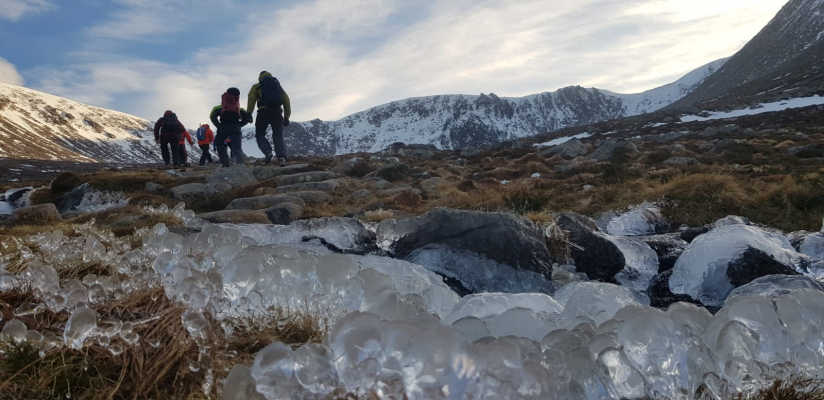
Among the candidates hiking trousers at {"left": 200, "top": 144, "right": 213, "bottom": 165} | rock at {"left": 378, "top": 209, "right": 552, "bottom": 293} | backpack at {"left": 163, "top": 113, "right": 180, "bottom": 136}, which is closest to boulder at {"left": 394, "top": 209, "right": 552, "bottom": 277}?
rock at {"left": 378, "top": 209, "right": 552, "bottom": 293}

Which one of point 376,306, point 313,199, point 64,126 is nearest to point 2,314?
point 376,306

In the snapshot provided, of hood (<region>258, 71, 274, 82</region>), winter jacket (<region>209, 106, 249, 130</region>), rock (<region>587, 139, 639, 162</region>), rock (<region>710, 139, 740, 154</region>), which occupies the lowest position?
rock (<region>710, 139, 740, 154</region>)

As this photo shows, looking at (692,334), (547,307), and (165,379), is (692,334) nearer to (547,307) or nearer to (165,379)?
(547,307)

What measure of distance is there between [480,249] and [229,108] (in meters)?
10.8

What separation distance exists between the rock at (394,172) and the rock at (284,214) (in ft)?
20.0

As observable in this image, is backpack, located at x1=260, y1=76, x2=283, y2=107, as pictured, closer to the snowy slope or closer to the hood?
the hood

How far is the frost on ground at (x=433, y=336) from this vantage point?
1412mm

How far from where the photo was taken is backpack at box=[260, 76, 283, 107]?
11.8 metres

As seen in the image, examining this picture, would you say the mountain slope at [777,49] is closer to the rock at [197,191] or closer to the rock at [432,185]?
the rock at [432,185]

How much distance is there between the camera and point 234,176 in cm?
1190

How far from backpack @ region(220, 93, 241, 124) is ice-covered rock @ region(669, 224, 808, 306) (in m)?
11.9

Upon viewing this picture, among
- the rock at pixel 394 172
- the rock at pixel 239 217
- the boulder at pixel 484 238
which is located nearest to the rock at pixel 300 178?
the rock at pixel 394 172

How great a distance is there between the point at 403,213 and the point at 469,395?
5.96m

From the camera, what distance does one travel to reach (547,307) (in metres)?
3.03
